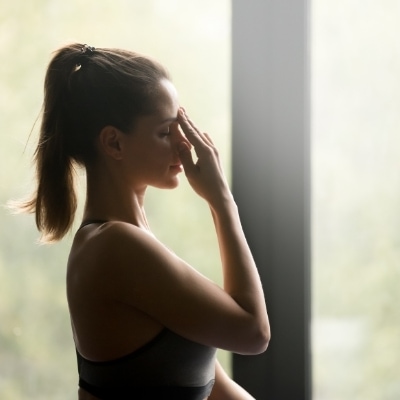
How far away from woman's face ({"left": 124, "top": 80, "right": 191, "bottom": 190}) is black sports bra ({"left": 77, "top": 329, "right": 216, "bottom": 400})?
0.82ft

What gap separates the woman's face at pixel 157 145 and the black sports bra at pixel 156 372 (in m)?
0.25

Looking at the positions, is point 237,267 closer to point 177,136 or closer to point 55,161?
point 177,136

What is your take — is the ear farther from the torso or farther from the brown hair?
the torso

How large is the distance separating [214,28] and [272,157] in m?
0.30

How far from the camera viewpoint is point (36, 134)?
1558mm

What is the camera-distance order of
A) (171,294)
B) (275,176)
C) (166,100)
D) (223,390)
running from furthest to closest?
(275,176) → (223,390) → (166,100) → (171,294)

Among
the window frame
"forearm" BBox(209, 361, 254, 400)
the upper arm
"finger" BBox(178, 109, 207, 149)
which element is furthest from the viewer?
the window frame

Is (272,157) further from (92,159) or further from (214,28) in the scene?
(92,159)

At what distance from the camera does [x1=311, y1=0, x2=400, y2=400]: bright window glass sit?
1.52 m

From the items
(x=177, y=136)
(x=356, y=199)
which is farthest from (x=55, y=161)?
(x=356, y=199)

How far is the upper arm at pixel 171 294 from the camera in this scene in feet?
3.39

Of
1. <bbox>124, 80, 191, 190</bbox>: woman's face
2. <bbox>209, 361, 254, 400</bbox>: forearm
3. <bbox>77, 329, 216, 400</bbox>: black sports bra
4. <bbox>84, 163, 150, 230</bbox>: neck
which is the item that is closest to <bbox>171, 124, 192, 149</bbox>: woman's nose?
<bbox>124, 80, 191, 190</bbox>: woman's face

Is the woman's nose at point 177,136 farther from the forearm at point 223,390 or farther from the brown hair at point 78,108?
the forearm at point 223,390

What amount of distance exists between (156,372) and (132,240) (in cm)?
20
